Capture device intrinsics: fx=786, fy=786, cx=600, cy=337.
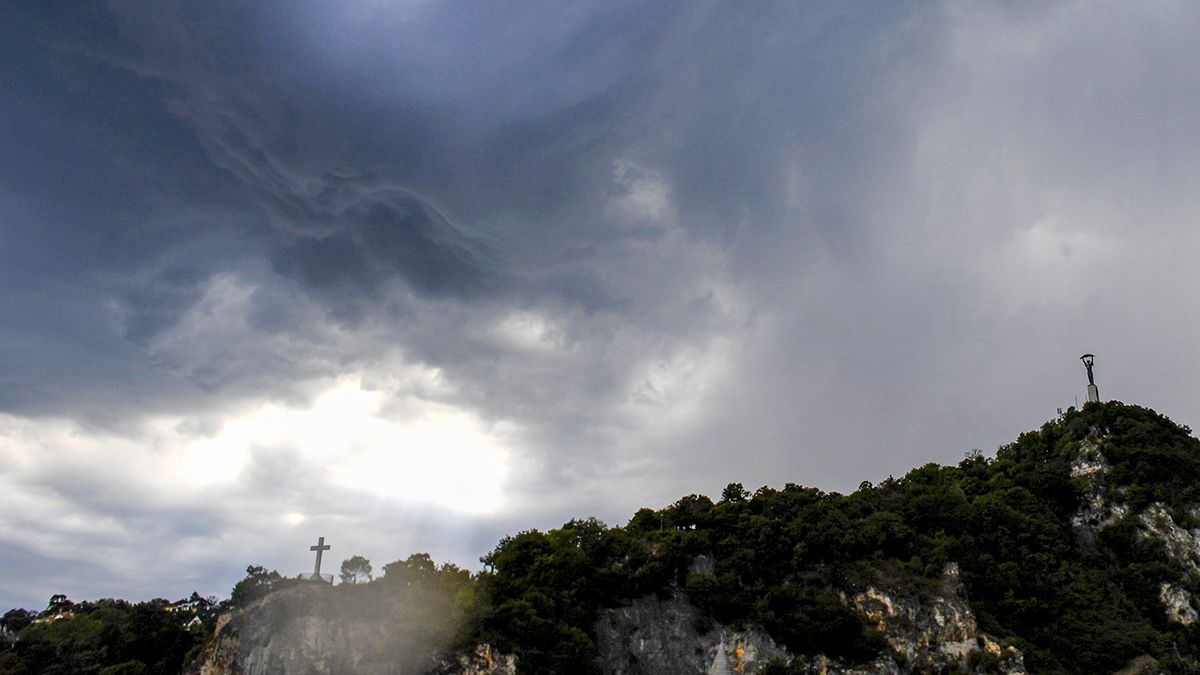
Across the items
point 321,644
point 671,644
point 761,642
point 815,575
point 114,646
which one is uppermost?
point 815,575

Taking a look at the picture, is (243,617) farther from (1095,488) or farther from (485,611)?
(1095,488)

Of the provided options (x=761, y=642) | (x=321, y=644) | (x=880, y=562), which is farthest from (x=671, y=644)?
(x=321, y=644)

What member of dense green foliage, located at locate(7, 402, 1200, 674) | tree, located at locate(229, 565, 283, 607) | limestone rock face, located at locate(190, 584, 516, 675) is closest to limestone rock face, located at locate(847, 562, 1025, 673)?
dense green foliage, located at locate(7, 402, 1200, 674)

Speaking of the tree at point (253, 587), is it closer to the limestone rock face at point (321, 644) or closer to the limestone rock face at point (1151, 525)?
the limestone rock face at point (321, 644)

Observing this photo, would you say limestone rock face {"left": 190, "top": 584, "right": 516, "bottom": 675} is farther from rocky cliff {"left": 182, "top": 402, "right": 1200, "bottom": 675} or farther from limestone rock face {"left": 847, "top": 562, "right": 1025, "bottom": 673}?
limestone rock face {"left": 847, "top": 562, "right": 1025, "bottom": 673}

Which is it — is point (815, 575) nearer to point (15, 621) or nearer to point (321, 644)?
point (321, 644)

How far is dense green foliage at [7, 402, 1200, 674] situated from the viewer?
175 ft

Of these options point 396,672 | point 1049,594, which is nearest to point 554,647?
point 396,672

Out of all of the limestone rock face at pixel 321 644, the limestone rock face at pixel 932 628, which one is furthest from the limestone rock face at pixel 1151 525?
the limestone rock face at pixel 321 644

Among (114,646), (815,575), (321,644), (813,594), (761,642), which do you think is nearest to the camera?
(321,644)

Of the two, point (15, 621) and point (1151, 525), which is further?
point (1151, 525)

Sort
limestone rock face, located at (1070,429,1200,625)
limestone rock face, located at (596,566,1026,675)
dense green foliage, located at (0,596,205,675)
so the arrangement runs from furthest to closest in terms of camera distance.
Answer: limestone rock face, located at (1070,429,1200,625) → limestone rock face, located at (596,566,1026,675) → dense green foliage, located at (0,596,205,675)

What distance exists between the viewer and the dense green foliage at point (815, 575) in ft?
175

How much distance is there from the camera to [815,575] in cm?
6569
